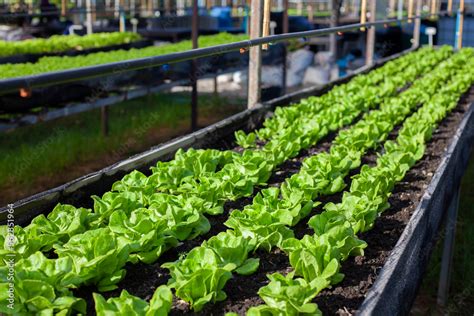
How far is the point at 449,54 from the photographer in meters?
9.73

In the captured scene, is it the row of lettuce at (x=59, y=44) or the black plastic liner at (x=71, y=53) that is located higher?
the row of lettuce at (x=59, y=44)

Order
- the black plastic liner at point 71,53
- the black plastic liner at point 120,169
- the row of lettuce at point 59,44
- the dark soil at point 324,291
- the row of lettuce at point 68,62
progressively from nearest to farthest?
1. the dark soil at point 324,291
2. the black plastic liner at point 120,169
3. the row of lettuce at point 68,62
4. the black plastic liner at point 71,53
5. the row of lettuce at point 59,44

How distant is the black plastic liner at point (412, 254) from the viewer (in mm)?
1885

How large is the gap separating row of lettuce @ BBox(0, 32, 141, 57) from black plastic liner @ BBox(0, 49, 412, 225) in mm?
3984

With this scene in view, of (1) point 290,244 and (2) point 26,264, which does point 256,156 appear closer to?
(1) point 290,244

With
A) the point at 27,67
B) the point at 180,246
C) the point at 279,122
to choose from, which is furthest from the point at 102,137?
the point at 180,246

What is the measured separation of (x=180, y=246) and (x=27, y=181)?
13.3 ft

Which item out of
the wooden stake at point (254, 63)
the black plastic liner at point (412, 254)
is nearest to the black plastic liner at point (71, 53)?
the wooden stake at point (254, 63)

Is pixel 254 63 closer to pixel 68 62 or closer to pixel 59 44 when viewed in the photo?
pixel 68 62

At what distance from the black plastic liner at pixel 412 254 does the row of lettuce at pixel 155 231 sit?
44cm

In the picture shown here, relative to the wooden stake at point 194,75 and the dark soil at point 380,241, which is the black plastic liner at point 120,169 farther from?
the wooden stake at point 194,75

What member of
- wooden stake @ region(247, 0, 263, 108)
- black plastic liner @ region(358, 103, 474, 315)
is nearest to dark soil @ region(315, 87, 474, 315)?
black plastic liner @ region(358, 103, 474, 315)

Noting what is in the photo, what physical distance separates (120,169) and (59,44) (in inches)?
228

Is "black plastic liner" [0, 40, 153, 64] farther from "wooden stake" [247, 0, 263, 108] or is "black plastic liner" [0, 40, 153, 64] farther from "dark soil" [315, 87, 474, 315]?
"dark soil" [315, 87, 474, 315]
